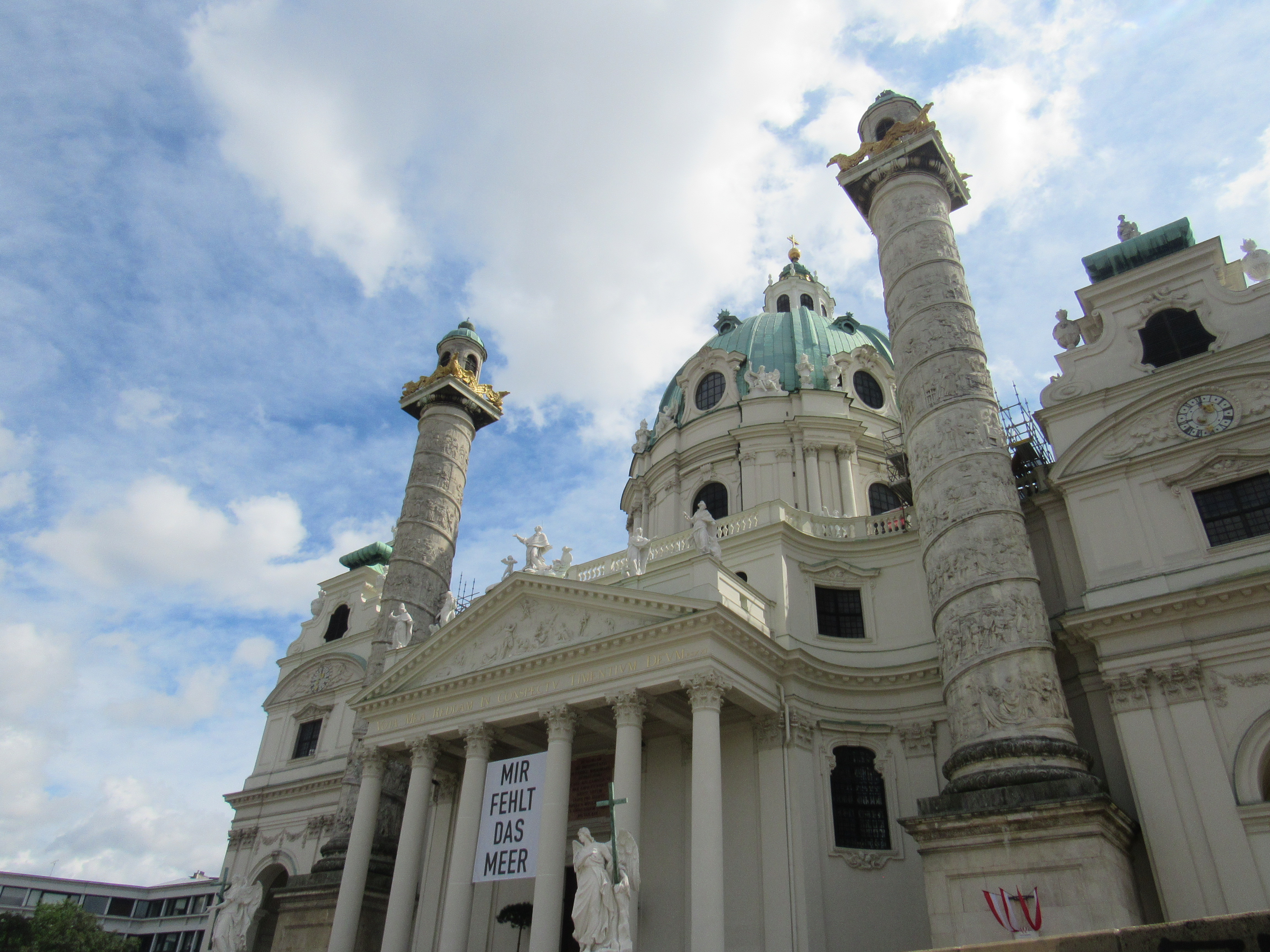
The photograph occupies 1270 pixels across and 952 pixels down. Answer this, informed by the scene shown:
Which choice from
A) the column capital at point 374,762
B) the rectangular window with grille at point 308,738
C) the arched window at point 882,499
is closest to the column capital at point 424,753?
the column capital at point 374,762

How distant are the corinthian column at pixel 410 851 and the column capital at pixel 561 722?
3.92m

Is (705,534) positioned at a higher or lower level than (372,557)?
lower

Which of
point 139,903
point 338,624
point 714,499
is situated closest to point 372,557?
point 338,624

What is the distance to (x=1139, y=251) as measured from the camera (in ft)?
69.4

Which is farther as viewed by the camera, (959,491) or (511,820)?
(511,820)

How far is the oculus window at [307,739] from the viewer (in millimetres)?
32094

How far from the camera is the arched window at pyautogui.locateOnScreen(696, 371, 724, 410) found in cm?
3366

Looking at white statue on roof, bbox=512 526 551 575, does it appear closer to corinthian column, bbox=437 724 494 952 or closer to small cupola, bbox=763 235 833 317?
corinthian column, bbox=437 724 494 952

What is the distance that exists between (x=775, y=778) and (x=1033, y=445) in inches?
418

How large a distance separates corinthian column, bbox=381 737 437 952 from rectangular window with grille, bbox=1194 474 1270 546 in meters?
18.0

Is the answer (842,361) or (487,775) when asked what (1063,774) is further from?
(842,361)

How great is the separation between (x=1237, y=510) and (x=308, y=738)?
29.7 meters

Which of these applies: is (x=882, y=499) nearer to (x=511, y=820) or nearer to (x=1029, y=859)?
(x=1029, y=859)

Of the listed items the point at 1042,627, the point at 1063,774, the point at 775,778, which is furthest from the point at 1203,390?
the point at 775,778
